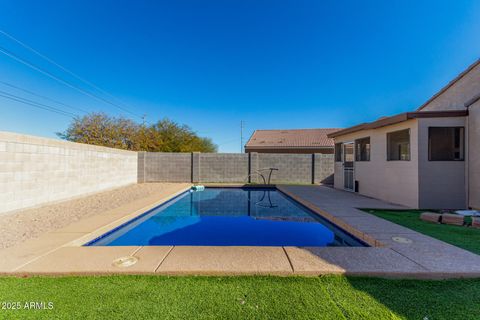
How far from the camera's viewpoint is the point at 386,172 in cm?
669

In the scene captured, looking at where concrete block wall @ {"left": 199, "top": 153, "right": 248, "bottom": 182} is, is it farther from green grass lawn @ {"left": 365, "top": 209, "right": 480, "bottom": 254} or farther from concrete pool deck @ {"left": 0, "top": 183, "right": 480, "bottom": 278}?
concrete pool deck @ {"left": 0, "top": 183, "right": 480, "bottom": 278}

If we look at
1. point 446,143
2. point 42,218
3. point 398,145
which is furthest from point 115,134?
point 446,143

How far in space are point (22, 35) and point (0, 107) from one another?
562cm

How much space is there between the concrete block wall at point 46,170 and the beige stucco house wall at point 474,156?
10896 millimetres

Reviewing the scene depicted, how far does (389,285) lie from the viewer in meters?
2.14

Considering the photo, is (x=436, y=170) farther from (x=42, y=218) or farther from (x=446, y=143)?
(x=42, y=218)

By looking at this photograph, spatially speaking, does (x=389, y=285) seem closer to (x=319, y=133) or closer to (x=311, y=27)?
(x=311, y=27)

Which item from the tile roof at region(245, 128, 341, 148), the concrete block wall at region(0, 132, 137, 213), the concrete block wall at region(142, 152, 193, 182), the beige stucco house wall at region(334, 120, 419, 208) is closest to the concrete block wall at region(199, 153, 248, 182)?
the concrete block wall at region(142, 152, 193, 182)

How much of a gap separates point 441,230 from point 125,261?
5.17m

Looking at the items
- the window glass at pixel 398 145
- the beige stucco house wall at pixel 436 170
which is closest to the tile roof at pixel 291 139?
the window glass at pixel 398 145

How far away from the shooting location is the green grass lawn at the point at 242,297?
174cm

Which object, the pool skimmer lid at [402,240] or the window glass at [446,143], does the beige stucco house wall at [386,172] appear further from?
the pool skimmer lid at [402,240]

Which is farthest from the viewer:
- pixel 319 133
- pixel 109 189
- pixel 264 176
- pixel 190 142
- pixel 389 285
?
pixel 319 133

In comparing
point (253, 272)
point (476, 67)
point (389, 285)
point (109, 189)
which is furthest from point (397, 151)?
point (109, 189)
